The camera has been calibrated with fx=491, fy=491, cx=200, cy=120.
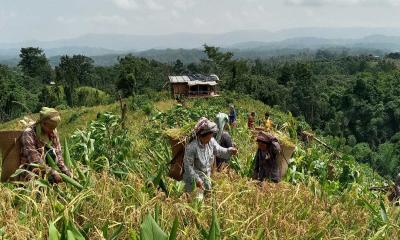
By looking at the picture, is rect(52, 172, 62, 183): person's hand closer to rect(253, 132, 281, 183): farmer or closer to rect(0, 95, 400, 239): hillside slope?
rect(0, 95, 400, 239): hillside slope

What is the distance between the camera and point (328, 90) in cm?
6147

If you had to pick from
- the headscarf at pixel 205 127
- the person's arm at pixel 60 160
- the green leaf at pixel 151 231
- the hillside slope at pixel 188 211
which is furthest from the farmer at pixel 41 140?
the green leaf at pixel 151 231

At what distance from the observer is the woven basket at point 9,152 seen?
368 cm

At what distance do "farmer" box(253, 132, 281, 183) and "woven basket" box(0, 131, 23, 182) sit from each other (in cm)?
201

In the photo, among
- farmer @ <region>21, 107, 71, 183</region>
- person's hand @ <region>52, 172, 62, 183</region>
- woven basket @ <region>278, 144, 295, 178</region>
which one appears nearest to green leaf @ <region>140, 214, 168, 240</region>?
person's hand @ <region>52, 172, 62, 183</region>

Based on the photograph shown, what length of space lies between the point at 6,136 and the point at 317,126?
50780mm

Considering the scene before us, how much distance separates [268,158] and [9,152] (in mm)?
2196

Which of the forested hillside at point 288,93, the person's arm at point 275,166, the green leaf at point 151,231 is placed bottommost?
the forested hillside at point 288,93

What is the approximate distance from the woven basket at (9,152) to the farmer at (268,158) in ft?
6.60

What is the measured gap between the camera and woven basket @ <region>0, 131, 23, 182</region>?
3.68m

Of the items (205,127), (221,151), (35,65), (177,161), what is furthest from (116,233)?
(35,65)

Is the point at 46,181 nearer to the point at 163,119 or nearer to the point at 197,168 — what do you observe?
the point at 197,168

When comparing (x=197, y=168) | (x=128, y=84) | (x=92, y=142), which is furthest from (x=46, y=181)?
(x=128, y=84)

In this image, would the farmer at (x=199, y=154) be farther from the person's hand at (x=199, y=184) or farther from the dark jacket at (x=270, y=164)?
the dark jacket at (x=270, y=164)
